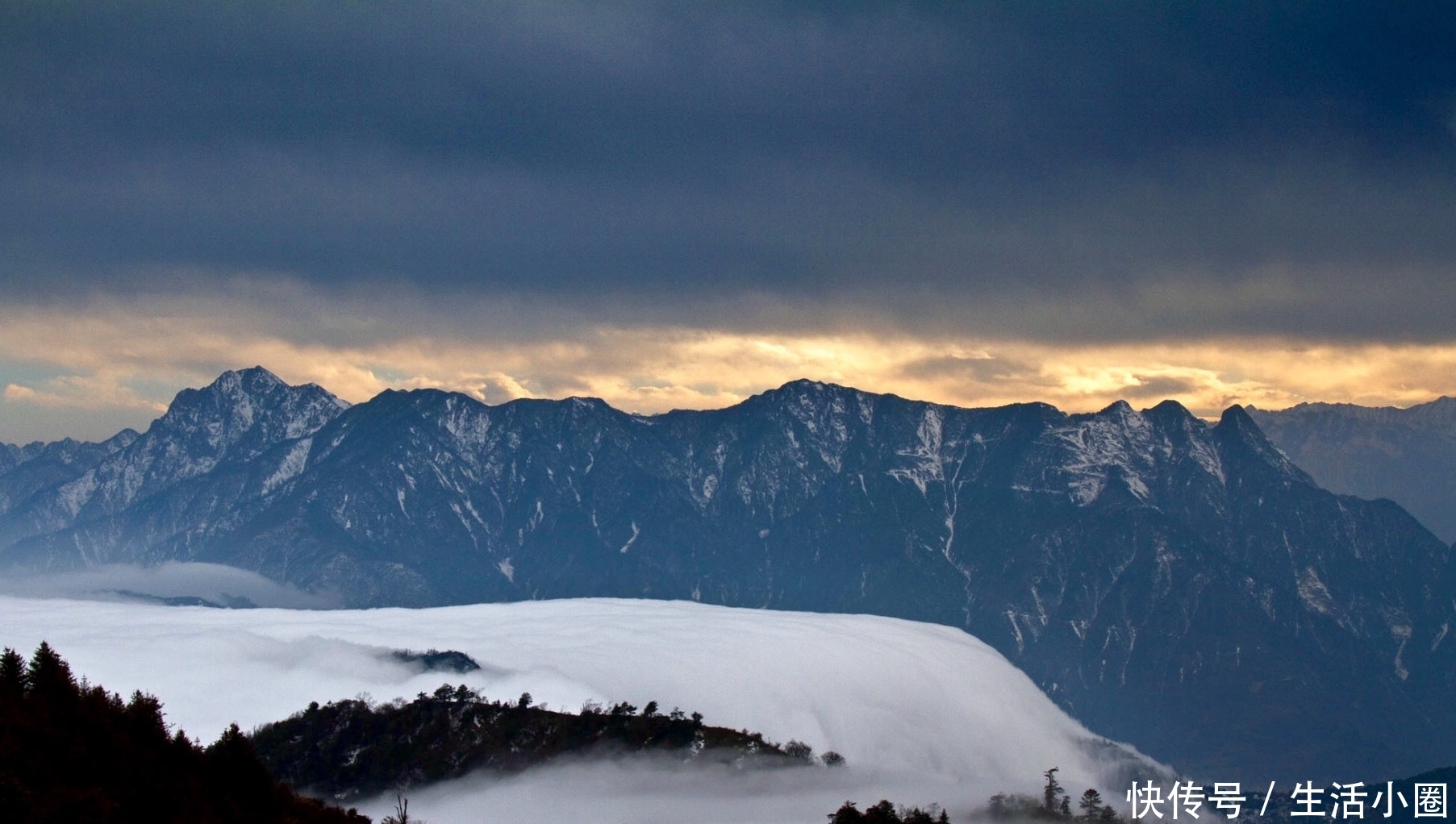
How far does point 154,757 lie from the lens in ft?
503

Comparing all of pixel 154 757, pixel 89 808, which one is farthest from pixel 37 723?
pixel 89 808

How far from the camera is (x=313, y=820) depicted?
157 m

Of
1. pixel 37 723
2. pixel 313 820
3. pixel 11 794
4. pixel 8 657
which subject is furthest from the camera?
pixel 8 657

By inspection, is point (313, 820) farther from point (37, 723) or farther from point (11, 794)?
point (11, 794)

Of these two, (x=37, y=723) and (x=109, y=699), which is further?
(x=109, y=699)

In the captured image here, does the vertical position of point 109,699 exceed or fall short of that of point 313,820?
it exceeds it

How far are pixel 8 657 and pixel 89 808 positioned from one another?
163 ft

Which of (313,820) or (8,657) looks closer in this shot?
(313,820)

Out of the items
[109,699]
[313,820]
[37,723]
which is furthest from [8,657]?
[313,820]

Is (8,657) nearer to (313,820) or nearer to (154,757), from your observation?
(154,757)

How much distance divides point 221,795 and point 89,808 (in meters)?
28.6

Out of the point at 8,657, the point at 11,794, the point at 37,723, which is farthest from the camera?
the point at 8,657

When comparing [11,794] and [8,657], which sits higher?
[8,657]

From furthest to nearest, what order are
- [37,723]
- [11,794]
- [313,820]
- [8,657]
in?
[8,657], [313,820], [37,723], [11,794]
